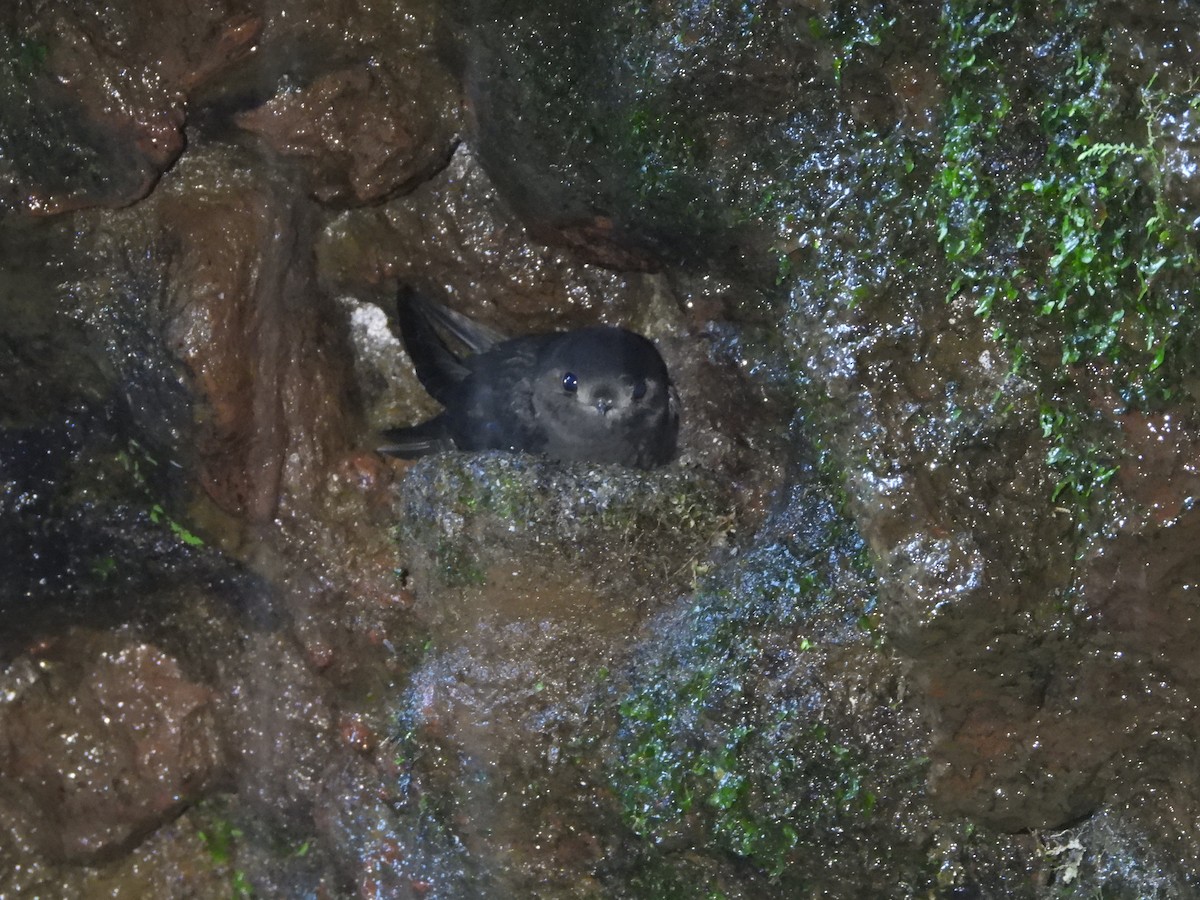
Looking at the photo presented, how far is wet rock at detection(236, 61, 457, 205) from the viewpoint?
367 cm

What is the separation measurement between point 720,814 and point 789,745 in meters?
0.31

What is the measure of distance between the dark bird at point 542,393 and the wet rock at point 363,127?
0.53m

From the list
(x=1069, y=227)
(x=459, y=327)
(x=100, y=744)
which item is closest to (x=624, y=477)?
(x=459, y=327)

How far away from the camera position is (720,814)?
307 centimetres

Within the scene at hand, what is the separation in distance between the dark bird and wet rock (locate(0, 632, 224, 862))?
136 centimetres

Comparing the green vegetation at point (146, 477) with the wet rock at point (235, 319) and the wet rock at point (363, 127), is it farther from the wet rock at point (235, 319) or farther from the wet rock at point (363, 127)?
the wet rock at point (363, 127)

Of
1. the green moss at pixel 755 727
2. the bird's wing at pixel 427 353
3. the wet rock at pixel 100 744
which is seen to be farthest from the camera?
the bird's wing at pixel 427 353

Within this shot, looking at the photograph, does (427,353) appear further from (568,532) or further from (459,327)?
(568,532)

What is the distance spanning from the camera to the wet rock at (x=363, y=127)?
12.0 feet

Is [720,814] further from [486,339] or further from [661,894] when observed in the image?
[486,339]

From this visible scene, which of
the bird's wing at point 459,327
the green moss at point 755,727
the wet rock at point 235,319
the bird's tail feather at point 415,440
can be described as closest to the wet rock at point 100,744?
the wet rock at point 235,319

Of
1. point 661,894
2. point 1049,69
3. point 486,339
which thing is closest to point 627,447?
point 486,339

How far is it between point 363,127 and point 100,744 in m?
2.33

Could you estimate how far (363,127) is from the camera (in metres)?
3.76
